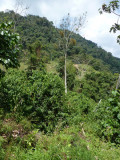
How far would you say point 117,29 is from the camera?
9141 millimetres

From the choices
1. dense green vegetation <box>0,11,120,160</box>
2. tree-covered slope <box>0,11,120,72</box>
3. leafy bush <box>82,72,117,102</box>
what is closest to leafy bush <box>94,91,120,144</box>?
dense green vegetation <box>0,11,120,160</box>

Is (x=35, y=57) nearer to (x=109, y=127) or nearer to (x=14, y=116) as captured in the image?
(x=14, y=116)

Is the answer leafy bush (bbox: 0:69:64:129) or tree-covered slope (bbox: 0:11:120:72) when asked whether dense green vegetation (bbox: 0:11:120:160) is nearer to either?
leafy bush (bbox: 0:69:64:129)

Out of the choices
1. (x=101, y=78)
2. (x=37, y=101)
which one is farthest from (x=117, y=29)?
(x=101, y=78)

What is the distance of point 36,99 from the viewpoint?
5035 mm

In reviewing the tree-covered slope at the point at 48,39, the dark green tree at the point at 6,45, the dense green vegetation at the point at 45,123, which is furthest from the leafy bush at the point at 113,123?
the tree-covered slope at the point at 48,39

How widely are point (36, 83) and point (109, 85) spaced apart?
23856 millimetres

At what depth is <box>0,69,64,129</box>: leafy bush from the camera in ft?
15.1

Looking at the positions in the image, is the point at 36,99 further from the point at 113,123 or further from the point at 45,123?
the point at 113,123

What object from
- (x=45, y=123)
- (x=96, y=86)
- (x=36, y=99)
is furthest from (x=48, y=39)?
(x=45, y=123)

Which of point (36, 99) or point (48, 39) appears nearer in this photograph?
point (36, 99)

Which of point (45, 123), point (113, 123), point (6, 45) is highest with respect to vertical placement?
point (6, 45)

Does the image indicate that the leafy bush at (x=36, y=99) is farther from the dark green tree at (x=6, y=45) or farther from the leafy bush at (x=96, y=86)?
the leafy bush at (x=96, y=86)

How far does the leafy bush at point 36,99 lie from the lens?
4602mm
